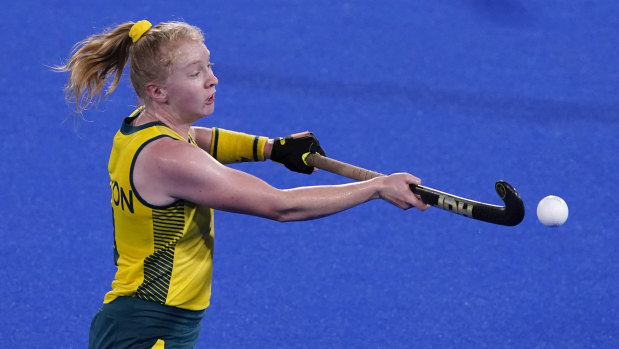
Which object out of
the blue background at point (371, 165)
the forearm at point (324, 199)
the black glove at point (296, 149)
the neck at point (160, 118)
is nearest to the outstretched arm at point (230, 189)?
the forearm at point (324, 199)

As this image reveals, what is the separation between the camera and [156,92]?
2871mm

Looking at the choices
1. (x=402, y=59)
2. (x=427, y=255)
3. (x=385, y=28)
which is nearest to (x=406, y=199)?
(x=427, y=255)

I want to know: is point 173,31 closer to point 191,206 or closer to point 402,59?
point 191,206

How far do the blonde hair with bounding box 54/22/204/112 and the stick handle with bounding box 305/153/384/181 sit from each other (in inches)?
23.8

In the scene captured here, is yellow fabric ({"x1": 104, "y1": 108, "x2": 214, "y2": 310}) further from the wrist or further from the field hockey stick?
the field hockey stick

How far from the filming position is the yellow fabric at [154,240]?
2805 millimetres

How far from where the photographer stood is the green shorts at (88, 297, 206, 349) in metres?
2.94

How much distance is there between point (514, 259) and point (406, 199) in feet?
7.26

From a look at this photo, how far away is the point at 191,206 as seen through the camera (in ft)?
9.33

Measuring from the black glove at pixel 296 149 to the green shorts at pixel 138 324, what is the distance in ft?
2.20

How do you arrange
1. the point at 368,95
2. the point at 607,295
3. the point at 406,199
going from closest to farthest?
the point at 406,199 < the point at 607,295 < the point at 368,95

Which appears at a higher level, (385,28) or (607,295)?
(385,28)

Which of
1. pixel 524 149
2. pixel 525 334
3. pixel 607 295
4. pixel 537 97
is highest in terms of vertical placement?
pixel 537 97

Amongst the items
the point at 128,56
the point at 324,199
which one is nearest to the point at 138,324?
the point at 324,199
